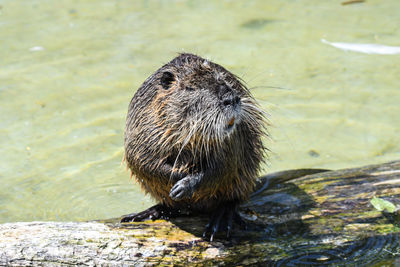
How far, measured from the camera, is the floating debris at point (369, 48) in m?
7.29

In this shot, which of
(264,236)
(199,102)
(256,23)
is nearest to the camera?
(199,102)

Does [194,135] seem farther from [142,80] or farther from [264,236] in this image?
[142,80]

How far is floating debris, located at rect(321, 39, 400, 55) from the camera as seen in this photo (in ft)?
23.9

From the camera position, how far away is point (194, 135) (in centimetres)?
337

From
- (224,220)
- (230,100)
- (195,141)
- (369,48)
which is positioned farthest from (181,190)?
(369,48)

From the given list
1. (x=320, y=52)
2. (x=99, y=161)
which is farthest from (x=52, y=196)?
(x=320, y=52)

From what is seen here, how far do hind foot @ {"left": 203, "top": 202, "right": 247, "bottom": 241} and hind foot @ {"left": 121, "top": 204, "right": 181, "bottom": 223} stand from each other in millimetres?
332

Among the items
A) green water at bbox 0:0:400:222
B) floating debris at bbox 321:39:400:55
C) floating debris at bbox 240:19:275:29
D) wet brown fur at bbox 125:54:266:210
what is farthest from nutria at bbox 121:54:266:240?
floating debris at bbox 240:19:275:29

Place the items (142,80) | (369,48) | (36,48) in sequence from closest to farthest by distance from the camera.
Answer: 1. (142,80)
2. (369,48)
3. (36,48)

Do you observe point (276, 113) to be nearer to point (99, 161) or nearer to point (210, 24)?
point (99, 161)

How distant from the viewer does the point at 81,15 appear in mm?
8586

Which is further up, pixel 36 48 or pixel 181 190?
pixel 36 48

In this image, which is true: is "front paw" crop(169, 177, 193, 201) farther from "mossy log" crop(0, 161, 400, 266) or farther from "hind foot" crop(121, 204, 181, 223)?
"hind foot" crop(121, 204, 181, 223)

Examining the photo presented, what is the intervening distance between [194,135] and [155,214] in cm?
86
